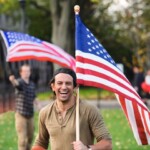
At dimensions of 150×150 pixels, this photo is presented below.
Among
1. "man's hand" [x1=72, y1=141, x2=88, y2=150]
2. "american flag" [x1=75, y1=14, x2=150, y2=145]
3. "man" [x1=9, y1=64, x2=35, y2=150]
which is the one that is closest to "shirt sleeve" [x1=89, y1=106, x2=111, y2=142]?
"man's hand" [x1=72, y1=141, x2=88, y2=150]

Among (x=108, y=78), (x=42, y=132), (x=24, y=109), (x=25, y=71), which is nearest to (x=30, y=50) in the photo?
(x=25, y=71)

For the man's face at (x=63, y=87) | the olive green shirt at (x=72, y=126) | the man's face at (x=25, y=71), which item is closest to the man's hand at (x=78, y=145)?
the olive green shirt at (x=72, y=126)

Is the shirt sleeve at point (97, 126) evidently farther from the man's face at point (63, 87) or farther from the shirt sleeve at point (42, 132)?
the shirt sleeve at point (42, 132)

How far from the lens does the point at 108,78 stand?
6.50m

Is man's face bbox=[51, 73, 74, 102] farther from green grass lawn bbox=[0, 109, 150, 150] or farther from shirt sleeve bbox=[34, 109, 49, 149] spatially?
green grass lawn bbox=[0, 109, 150, 150]

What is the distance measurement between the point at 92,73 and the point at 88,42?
0.33 meters

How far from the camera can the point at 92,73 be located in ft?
21.0

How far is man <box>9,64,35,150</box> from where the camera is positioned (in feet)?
36.1

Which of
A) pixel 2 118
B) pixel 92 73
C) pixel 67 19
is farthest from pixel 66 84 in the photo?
pixel 67 19

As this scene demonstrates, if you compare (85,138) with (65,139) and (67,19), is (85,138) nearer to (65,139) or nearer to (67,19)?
(65,139)

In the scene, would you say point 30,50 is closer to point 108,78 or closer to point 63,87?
point 108,78

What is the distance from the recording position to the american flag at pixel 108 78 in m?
6.32

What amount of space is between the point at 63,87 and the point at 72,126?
358mm

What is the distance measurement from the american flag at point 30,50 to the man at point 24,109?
3.41 ft
